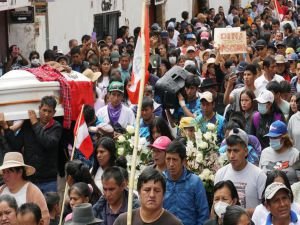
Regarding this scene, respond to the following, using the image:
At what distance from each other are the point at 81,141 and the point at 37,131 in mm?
550

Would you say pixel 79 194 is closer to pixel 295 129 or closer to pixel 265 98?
pixel 295 129

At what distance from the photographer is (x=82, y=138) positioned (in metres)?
11.6

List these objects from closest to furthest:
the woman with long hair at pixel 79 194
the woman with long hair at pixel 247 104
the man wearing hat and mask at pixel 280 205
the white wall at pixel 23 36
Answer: the man wearing hat and mask at pixel 280 205
the woman with long hair at pixel 79 194
the woman with long hair at pixel 247 104
the white wall at pixel 23 36

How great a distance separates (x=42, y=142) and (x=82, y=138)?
44 cm

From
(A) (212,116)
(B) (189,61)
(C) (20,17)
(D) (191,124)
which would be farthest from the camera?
(C) (20,17)

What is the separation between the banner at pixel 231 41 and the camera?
1875cm

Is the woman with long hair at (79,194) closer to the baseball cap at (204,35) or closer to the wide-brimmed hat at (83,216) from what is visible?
the wide-brimmed hat at (83,216)

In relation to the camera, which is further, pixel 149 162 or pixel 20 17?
pixel 20 17

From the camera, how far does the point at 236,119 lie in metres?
12.6

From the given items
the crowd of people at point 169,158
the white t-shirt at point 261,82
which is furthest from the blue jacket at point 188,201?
the white t-shirt at point 261,82

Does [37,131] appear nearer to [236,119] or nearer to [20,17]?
[236,119]

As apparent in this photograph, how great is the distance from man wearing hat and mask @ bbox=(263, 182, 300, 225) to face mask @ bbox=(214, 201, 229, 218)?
0.35 meters

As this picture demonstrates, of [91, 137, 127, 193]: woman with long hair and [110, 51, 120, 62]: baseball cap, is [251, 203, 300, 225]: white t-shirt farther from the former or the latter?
[110, 51, 120, 62]: baseball cap

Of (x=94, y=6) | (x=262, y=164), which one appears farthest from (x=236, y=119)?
(x=94, y=6)
